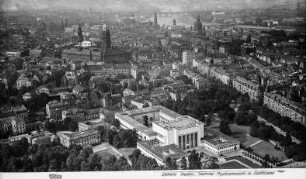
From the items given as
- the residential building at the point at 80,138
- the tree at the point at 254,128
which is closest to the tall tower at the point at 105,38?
the residential building at the point at 80,138

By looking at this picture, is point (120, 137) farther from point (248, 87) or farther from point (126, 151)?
point (248, 87)

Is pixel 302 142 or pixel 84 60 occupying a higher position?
pixel 84 60

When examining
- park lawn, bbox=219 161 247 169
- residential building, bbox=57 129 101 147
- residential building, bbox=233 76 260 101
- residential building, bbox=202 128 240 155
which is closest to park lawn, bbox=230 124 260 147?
residential building, bbox=202 128 240 155

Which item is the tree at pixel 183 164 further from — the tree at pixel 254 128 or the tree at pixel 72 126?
the tree at pixel 72 126

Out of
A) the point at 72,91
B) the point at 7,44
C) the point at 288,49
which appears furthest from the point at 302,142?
the point at 7,44

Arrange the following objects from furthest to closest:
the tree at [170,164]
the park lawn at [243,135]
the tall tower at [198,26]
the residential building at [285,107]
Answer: the tall tower at [198,26], the residential building at [285,107], the park lawn at [243,135], the tree at [170,164]

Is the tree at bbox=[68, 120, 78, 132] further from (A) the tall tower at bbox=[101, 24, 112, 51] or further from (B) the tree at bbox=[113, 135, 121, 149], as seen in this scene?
(A) the tall tower at bbox=[101, 24, 112, 51]

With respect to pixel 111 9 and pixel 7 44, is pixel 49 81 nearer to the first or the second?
pixel 7 44

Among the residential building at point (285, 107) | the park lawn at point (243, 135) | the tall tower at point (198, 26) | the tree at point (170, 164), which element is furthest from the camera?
the tall tower at point (198, 26)

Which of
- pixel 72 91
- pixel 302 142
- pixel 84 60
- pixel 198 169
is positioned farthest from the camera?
pixel 84 60
